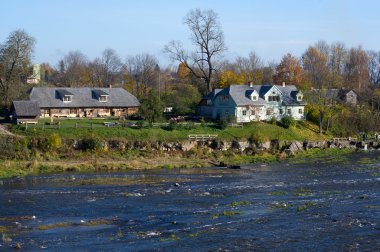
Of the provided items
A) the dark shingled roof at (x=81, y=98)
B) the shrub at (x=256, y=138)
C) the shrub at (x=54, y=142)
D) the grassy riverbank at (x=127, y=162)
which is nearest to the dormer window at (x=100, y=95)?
the dark shingled roof at (x=81, y=98)

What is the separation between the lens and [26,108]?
6800cm

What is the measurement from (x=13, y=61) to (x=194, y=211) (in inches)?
1910

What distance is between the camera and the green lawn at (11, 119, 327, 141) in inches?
2491

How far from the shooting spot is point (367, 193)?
137 feet

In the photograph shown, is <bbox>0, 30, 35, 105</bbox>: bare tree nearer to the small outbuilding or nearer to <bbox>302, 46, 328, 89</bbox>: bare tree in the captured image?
the small outbuilding

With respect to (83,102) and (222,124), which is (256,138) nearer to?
(222,124)

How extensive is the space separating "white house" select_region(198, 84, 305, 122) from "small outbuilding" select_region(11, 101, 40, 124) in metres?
22.5

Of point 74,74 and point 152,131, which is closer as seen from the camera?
point 152,131

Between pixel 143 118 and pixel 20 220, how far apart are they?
1585 inches

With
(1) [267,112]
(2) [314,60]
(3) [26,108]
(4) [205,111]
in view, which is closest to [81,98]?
(3) [26,108]

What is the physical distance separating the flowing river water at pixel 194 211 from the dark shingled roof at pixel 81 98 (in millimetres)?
25774

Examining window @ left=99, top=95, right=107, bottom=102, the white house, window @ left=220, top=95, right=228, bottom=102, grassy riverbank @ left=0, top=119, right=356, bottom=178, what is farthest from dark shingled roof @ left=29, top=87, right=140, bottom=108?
window @ left=220, top=95, right=228, bottom=102

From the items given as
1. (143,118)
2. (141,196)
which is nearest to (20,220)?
(141,196)

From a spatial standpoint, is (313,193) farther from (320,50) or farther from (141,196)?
(320,50)
